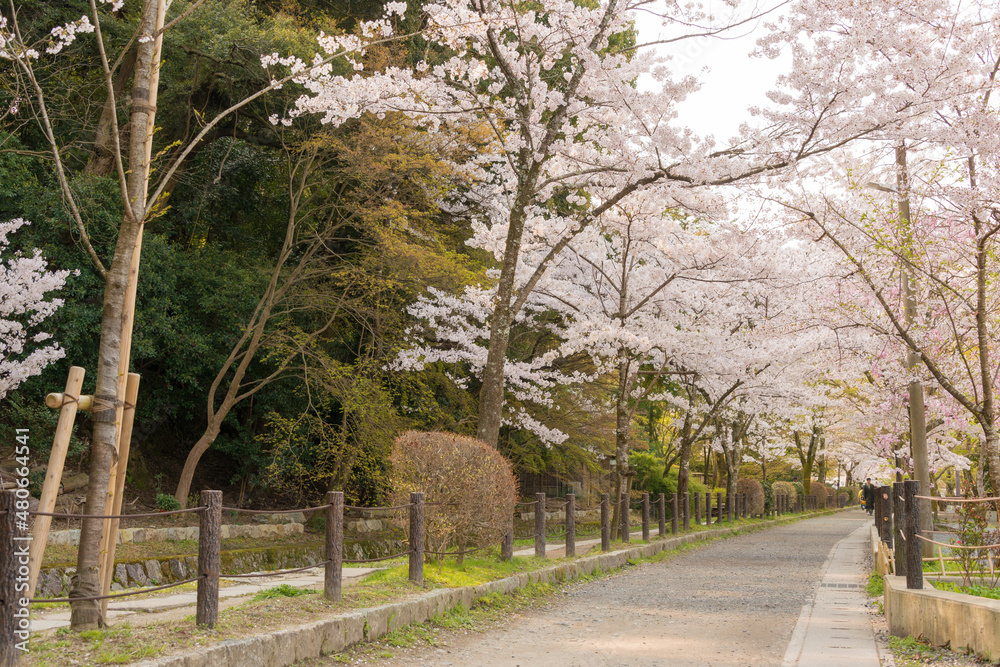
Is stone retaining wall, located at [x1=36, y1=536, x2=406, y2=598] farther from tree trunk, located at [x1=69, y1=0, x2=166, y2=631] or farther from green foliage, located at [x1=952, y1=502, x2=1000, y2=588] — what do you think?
green foliage, located at [x1=952, y1=502, x2=1000, y2=588]

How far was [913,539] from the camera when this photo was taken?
6832mm

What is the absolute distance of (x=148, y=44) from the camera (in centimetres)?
581

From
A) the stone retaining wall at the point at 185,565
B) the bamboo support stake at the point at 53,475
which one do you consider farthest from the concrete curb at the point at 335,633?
the stone retaining wall at the point at 185,565

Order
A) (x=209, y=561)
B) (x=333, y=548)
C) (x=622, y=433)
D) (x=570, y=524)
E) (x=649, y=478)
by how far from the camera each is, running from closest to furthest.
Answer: (x=209, y=561), (x=333, y=548), (x=570, y=524), (x=622, y=433), (x=649, y=478)

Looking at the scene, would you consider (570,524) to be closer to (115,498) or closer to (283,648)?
(283,648)

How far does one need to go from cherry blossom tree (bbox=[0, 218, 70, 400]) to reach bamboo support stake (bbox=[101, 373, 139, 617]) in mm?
8308

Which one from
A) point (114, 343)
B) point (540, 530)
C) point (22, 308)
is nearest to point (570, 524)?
point (540, 530)

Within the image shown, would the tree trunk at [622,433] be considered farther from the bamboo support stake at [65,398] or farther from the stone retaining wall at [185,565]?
the bamboo support stake at [65,398]

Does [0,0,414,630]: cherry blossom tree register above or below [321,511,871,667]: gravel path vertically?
above


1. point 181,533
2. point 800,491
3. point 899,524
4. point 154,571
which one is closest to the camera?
point 899,524

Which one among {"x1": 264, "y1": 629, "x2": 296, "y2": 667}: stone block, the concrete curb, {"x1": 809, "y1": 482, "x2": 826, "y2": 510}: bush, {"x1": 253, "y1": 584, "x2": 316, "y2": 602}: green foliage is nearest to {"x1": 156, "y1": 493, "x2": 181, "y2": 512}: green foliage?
the concrete curb

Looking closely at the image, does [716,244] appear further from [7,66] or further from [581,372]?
[7,66]

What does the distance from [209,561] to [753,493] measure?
3038cm

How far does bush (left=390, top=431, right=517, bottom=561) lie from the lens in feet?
28.2
